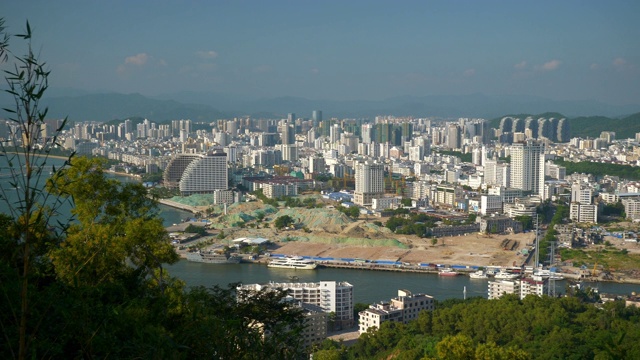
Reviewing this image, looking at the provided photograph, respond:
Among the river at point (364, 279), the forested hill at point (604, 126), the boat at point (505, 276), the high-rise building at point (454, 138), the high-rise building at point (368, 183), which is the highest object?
the forested hill at point (604, 126)

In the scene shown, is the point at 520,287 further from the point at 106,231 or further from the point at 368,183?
the point at 368,183

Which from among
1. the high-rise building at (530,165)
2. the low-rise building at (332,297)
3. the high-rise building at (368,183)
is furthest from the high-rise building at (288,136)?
the low-rise building at (332,297)

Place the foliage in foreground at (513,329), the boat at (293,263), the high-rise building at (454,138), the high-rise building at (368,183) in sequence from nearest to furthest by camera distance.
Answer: the foliage in foreground at (513,329), the boat at (293,263), the high-rise building at (368,183), the high-rise building at (454,138)

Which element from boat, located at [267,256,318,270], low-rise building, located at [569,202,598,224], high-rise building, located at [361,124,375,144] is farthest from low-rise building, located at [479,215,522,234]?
high-rise building, located at [361,124,375,144]

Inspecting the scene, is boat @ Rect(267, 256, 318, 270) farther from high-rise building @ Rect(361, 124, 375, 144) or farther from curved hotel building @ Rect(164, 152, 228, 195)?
high-rise building @ Rect(361, 124, 375, 144)

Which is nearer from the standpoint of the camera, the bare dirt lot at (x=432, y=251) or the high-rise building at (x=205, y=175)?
the bare dirt lot at (x=432, y=251)

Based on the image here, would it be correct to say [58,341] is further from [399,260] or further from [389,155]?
[389,155]

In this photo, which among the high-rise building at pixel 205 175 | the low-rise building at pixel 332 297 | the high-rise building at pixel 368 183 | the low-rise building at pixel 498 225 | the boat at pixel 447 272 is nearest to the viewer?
the low-rise building at pixel 332 297

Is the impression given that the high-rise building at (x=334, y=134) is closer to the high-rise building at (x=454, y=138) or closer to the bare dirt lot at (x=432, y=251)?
the high-rise building at (x=454, y=138)

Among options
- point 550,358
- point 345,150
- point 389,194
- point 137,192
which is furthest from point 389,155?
point 137,192
